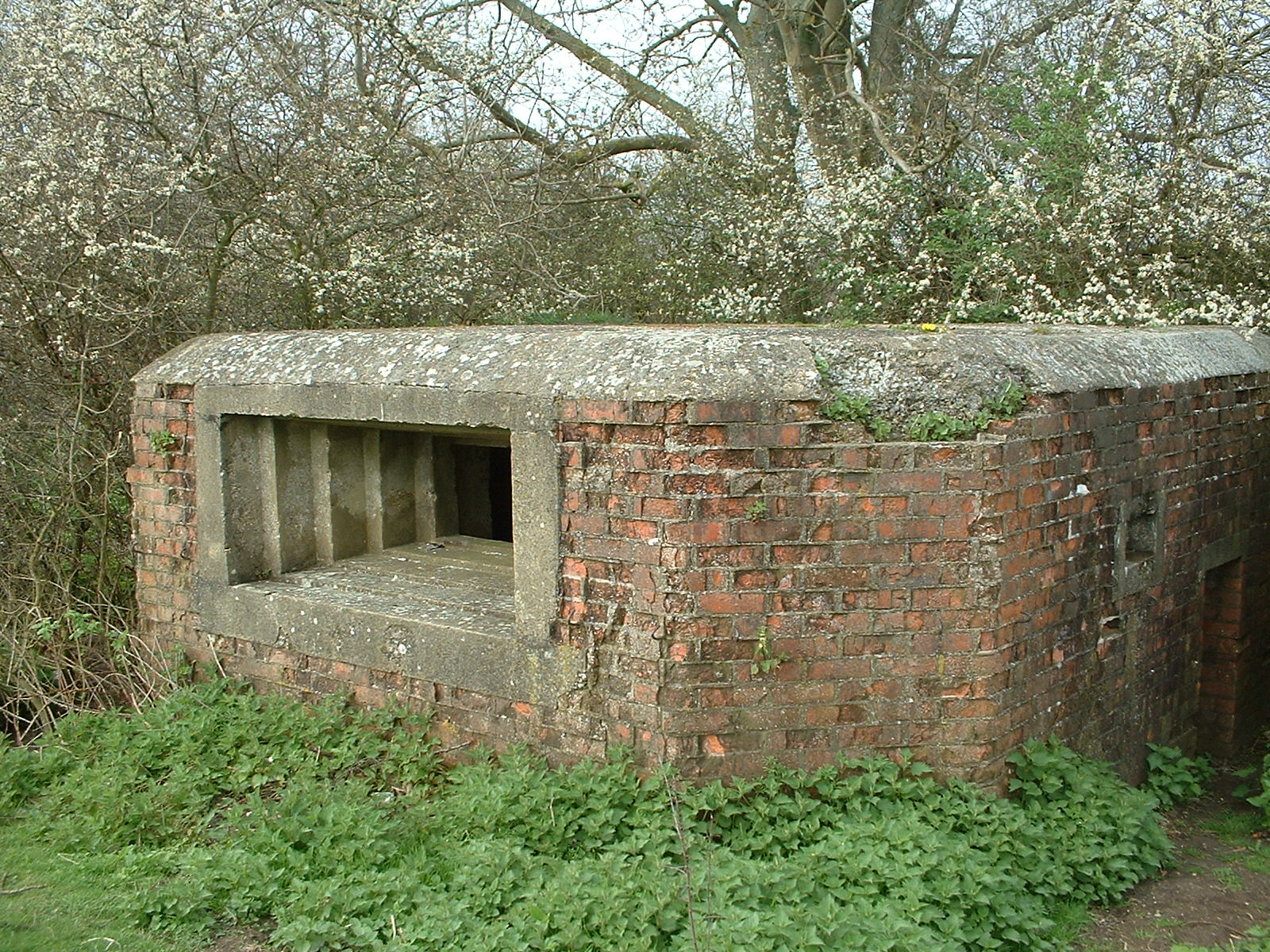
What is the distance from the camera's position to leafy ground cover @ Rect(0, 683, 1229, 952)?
3109 millimetres

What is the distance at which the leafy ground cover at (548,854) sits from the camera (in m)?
3.11

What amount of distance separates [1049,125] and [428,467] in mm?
4820

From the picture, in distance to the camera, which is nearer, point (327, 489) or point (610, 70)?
point (327, 489)

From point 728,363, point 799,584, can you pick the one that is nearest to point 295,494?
point 728,363

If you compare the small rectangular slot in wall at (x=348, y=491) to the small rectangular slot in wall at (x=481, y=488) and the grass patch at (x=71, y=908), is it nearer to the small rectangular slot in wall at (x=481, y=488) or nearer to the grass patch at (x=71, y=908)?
the small rectangular slot in wall at (x=481, y=488)

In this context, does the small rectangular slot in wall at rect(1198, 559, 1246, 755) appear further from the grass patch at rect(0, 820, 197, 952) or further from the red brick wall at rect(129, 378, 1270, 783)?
the grass patch at rect(0, 820, 197, 952)

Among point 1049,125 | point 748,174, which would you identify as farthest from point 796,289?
point 1049,125

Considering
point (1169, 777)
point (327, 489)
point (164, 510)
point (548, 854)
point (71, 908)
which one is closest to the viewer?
point (71, 908)

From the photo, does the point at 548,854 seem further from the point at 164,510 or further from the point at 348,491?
the point at 164,510

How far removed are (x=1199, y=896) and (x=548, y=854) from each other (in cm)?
240

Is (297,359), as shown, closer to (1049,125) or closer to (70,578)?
(70,578)

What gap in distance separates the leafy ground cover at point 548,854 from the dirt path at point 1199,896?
10cm

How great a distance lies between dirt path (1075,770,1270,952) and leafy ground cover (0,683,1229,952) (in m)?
0.10

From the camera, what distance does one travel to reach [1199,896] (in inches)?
153
